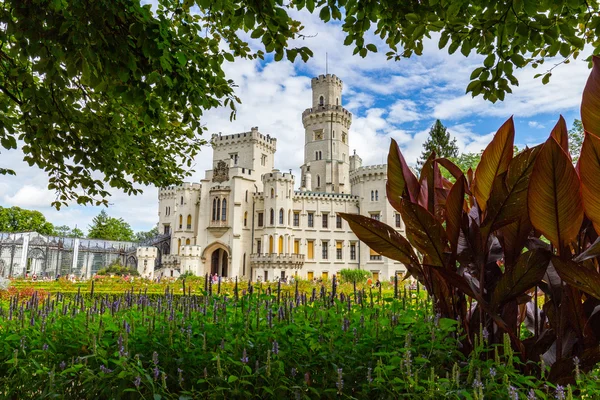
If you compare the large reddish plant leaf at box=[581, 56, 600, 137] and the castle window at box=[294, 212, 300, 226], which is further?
the castle window at box=[294, 212, 300, 226]

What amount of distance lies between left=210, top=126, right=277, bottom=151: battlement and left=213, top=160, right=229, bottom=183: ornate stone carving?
341cm

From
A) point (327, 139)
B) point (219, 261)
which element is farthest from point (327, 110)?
point (219, 261)

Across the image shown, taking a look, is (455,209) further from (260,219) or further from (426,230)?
(260,219)

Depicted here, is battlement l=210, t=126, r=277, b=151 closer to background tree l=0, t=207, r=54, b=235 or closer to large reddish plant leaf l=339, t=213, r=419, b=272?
background tree l=0, t=207, r=54, b=235

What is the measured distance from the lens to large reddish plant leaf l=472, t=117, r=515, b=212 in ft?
8.75

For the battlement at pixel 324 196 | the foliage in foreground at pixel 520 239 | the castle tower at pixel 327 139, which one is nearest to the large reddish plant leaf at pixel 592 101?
the foliage in foreground at pixel 520 239

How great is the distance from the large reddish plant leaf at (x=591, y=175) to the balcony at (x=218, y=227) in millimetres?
36941

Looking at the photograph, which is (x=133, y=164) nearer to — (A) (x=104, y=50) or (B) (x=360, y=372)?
(A) (x=104, y=50)

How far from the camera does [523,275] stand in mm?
2363

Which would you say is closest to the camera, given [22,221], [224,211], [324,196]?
[224,211]

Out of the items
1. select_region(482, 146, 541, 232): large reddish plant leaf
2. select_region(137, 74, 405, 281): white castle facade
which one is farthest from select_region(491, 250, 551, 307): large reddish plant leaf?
select_region(137, 74, 405, 281): white castle facade

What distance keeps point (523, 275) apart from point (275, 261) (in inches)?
1385

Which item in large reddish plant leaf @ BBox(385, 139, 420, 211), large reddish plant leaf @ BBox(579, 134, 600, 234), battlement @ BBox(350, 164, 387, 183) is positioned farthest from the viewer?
battlement @ BBox(350, 164, 387, 183)

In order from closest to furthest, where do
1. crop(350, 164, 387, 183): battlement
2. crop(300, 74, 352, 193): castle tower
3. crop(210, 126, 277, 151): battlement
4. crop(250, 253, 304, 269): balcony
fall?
crop(250, 253, 304, 269): balcony, crop(350, 164, 387, 183): battlement, crop(210, 126, 277, 151): battlement, crop(300, 74, 352, 193): castle tower
